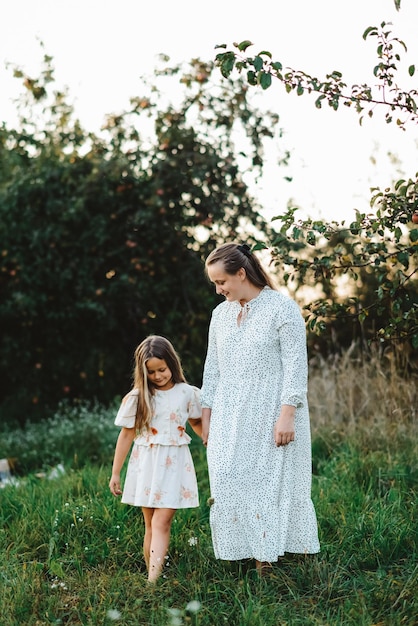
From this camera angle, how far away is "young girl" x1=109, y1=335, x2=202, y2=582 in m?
3.69

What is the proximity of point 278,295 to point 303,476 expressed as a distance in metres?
0.83

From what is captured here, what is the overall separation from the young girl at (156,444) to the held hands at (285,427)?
54 centimetres

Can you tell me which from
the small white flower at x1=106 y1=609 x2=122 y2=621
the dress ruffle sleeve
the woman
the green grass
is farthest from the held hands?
the small white flower at x1=106 y1=609 x2=122 y2=621

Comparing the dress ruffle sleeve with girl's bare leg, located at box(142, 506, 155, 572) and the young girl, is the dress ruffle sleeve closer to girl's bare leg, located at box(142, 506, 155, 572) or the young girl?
the young girl

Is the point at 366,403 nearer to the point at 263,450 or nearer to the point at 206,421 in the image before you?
the point at 206,421

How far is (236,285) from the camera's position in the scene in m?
3.65

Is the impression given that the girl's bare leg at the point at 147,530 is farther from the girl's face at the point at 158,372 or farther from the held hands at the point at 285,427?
the held hands at the point at 285,427

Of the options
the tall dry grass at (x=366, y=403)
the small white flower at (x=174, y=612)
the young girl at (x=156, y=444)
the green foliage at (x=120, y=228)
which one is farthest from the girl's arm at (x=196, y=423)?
the green foliage at (x=120, y=228)

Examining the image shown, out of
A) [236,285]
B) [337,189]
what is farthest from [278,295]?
[337,189]

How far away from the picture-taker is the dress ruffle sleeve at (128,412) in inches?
148

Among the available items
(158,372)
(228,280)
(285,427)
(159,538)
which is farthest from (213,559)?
(228,280)

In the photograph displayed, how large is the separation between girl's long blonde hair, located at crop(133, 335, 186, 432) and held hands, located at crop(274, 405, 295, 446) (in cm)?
64

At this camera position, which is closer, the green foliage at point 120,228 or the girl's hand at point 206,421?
the girl's hand at point 206,421

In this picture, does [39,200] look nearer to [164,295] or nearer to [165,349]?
[164,295]
